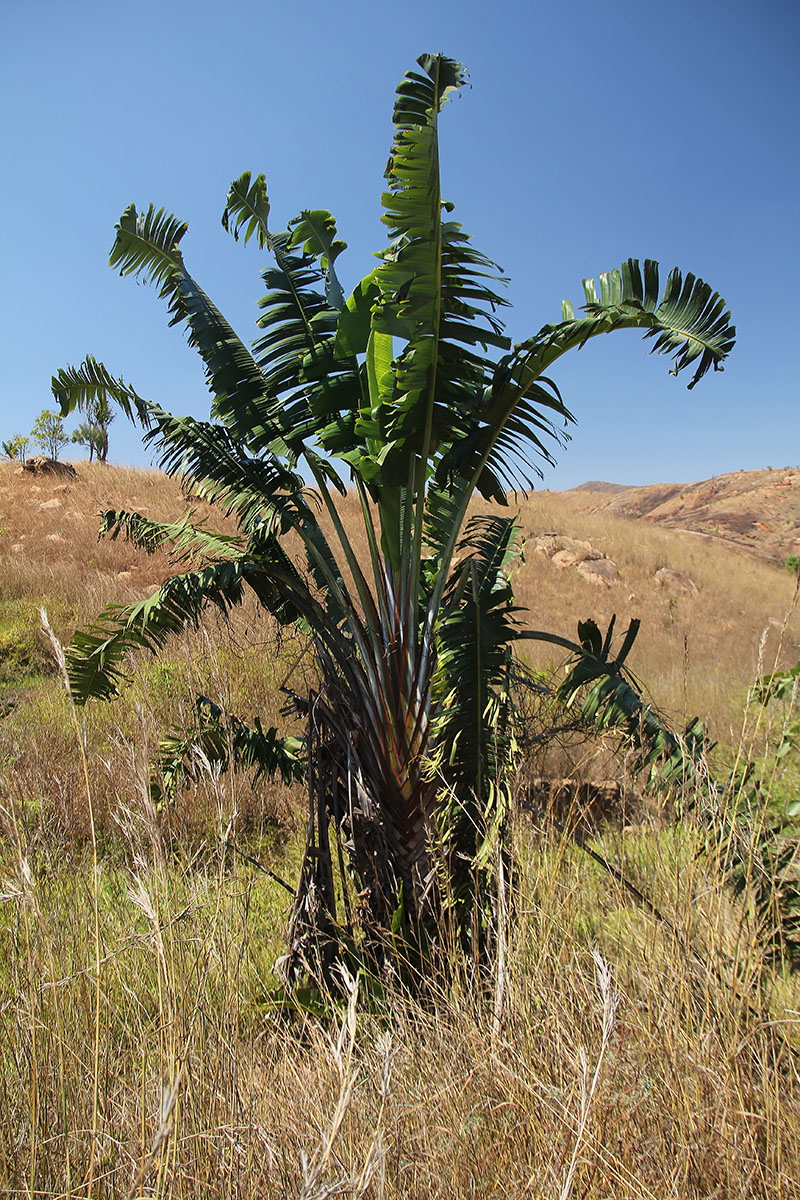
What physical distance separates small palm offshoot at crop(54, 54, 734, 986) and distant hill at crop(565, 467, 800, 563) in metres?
28.0

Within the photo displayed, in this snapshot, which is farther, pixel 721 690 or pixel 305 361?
pixel 721 690

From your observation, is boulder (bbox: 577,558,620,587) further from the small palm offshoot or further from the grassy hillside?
the grassy hillside

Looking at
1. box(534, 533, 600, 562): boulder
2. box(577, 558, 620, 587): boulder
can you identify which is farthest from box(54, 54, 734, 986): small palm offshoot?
box(534, 533, 600, 562): boulder

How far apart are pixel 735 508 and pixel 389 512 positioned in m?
34.3

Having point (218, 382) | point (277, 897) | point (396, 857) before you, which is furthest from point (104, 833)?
point (218, 382)

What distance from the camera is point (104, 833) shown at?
21.9 feet

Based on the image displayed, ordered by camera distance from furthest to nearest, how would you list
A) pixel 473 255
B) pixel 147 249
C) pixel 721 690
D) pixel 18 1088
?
pixel 721 690, pixel 147 249, pixel 473 255, pixel 18 1088

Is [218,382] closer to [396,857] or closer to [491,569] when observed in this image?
[491,569]

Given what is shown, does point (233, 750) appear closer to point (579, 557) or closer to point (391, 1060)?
point (391, 1060)

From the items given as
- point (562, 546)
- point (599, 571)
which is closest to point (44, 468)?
point (562, 546)

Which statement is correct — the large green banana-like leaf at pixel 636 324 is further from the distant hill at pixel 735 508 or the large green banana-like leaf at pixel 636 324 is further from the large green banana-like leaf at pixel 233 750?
the distant hill at pixel 735 508

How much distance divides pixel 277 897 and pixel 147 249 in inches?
208

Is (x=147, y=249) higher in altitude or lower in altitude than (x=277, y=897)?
higher

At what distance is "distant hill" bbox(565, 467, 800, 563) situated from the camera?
97.3 ft
